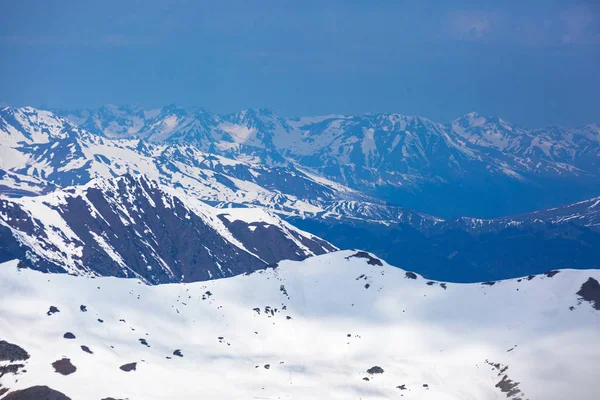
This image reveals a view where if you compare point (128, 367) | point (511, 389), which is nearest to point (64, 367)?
point (128, 367)

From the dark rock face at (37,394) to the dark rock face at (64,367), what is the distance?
13.0 m

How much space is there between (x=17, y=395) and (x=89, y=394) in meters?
16.2

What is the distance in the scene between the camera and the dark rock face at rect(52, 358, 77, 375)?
172500mm

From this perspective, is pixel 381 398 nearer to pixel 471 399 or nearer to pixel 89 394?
pixel 471 399

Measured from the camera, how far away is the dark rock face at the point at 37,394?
155 m

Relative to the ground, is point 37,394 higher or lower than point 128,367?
lower

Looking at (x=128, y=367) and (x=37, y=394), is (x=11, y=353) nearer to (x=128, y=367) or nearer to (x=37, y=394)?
(x=37, y=394)

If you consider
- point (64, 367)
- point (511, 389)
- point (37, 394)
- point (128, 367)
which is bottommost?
point (37, 394)

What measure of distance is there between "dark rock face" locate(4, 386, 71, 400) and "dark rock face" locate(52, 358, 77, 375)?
12954 millimetres

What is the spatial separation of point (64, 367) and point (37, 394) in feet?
58.9

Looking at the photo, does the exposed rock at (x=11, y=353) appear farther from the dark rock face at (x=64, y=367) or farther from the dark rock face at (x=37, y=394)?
the dark rock face at (x=37, y=394)

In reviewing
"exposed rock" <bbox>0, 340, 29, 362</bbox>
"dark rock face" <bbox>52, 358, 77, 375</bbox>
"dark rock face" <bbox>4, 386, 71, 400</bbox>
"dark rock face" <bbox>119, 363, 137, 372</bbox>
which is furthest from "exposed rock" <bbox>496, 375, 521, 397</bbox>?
"exposed rock" <bbox>0, 340, 29, 362</bbox>

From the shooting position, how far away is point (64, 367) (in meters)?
174

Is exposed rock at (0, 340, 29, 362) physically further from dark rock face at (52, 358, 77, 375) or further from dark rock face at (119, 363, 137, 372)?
dark rock face at (119, 363, 137, 372)
